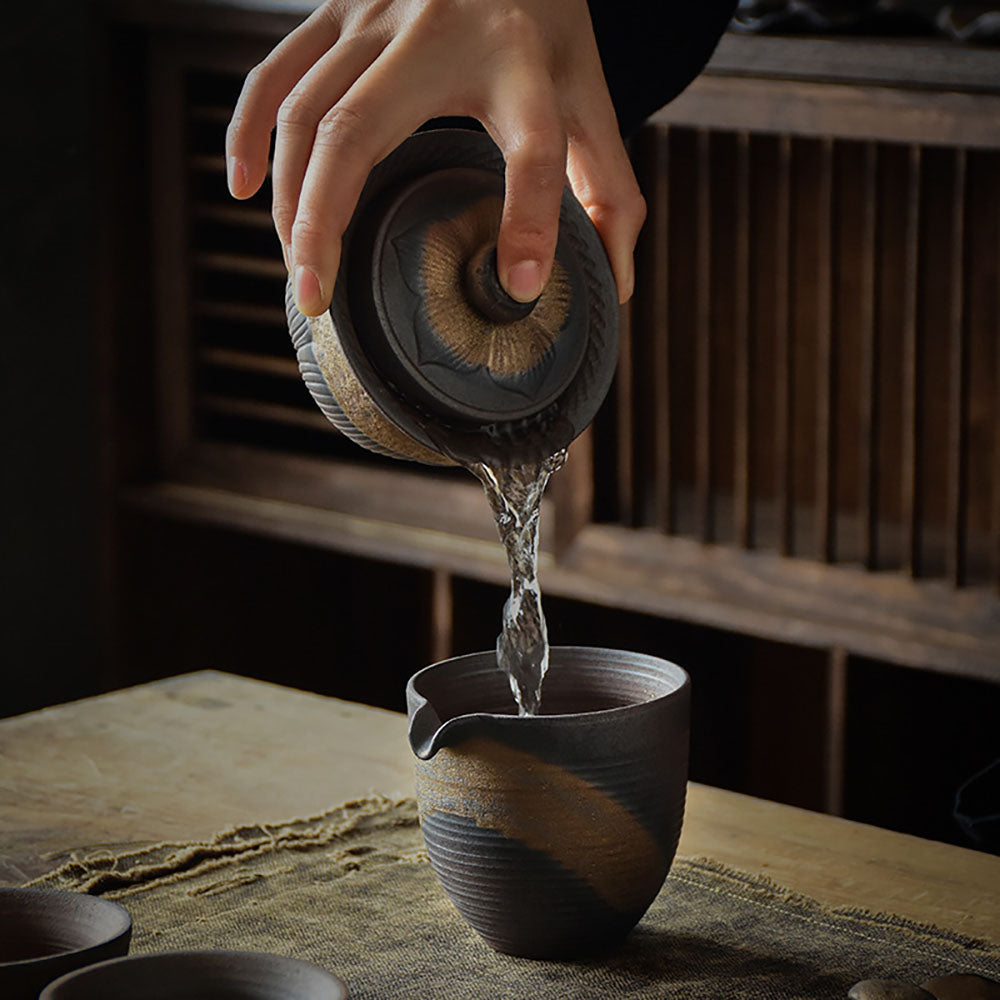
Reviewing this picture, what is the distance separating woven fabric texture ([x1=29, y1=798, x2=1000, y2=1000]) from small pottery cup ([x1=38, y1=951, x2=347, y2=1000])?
0.19m

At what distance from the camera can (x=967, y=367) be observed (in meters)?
2.06

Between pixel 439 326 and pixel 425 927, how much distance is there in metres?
0.39

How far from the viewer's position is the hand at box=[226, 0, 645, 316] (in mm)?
951

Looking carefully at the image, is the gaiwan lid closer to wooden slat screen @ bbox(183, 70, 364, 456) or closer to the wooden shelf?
the wooden shelf

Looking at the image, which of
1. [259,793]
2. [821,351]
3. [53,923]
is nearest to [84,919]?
[53,923]

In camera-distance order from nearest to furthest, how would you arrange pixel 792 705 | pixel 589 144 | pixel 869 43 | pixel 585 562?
pixel 589 144
pixel 869 43
pixel 585 562
pixel 792 705

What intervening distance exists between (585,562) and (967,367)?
0.63 m

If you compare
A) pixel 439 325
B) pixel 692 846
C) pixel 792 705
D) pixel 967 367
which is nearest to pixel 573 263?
pixel 439 325

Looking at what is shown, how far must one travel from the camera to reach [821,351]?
2.17 meters

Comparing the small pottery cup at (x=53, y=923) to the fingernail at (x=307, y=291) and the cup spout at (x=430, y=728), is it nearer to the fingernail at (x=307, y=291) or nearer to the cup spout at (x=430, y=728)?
the cup spout at (x=430, y=728)

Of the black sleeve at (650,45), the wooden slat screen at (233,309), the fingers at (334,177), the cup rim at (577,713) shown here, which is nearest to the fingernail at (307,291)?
the fingers at (334,177)

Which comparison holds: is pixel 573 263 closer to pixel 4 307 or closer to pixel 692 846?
pixel 692 846

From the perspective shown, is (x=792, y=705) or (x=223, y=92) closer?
(x=792, y=705)

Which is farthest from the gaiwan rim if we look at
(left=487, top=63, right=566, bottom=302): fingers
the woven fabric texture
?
(left=487, top=63, right=566, bottom=302): fingers
